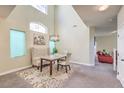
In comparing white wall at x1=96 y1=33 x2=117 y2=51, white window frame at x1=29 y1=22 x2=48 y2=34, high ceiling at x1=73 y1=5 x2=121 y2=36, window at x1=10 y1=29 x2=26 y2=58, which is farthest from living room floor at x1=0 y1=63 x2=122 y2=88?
white wall at x1=96 y1=33 x2=117 y2=51

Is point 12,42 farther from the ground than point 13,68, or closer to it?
farther from the ground

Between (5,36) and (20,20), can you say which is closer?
(5,36)

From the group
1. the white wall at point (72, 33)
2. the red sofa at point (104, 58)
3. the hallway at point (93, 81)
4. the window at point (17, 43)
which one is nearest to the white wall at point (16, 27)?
the window at point (17, 43)

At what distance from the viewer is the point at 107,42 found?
11.0 metres

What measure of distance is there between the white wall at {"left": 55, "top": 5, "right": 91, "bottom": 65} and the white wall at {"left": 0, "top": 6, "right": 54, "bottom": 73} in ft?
5.09

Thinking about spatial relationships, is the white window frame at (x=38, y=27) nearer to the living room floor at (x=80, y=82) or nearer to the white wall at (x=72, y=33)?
the white wall at (x=72, y=33)

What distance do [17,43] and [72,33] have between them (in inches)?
138

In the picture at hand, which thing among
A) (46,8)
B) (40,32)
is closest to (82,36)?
(40,32)

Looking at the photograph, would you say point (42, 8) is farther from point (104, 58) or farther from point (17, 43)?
point (104, 58)

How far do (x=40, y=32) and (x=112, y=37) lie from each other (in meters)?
7.87

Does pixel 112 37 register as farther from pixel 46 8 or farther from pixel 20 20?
pixel 20 20

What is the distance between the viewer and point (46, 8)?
7156mm

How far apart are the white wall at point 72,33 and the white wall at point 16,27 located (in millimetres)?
1551

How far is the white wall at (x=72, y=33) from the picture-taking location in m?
6.30
